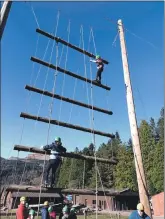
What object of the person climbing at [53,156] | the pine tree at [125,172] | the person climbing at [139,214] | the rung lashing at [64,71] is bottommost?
the person climbing at [139,214]

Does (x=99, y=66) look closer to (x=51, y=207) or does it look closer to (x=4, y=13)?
(x=51, y=207)

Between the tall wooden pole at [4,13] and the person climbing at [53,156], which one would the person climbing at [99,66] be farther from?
the tall wooden pole at [4,13]

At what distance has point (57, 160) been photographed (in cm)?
767

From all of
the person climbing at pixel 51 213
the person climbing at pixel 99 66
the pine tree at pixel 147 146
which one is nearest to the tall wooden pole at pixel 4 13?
the person climbing at pixel 51 213

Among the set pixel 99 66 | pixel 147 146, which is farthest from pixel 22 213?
pixel 147 146

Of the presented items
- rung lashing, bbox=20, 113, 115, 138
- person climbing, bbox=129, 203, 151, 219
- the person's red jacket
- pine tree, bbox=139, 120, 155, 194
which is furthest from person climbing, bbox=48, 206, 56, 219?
pine tree, bbox=139, 120, 155, 194

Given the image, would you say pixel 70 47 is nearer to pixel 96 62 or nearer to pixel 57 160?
pixel 96 62

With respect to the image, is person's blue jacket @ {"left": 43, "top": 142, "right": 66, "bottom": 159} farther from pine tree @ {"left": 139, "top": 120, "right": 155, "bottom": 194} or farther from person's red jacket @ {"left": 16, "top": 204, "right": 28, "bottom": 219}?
pine tree @ {"left": 139, "top": 120, "right": 155, "bottom": 194}

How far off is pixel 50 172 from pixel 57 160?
377 mm

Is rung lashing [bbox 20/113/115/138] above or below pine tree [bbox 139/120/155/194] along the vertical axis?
below

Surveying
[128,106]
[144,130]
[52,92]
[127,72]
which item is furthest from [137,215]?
[144,130]

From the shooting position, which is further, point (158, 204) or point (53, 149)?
point (158, 204)

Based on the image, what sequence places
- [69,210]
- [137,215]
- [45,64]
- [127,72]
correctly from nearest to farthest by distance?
1. [137,215]
2. [69,210]
3. [127,72]
4. [45,64]

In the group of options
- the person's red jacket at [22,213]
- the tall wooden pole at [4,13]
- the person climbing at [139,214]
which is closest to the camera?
the tall wooden pole at [4,13]
